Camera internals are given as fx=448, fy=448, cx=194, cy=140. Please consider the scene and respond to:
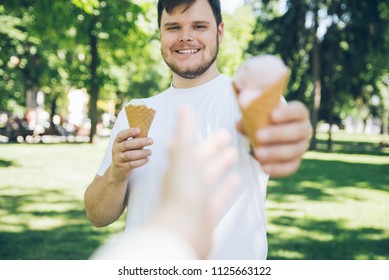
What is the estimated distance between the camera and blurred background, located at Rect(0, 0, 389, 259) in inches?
276

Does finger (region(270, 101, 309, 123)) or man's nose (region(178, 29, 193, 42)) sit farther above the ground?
man's nose (region(178, 29, 193, 42))

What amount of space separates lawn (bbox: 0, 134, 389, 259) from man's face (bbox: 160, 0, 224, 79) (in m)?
4.10

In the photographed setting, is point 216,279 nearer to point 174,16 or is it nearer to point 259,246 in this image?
point 259,246

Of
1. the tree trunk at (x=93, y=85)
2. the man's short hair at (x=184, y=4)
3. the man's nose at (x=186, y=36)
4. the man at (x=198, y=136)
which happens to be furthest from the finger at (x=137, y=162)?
the tree trunk at (x=93, y=85)

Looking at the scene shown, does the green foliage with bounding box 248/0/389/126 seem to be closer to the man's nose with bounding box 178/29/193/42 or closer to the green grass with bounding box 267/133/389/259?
the green grass with bounding box 267/133/389/259

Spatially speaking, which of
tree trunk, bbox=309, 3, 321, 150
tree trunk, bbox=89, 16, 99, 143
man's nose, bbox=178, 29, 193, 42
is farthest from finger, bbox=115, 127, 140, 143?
tree trunk, bbox=309, 3, 321, 150

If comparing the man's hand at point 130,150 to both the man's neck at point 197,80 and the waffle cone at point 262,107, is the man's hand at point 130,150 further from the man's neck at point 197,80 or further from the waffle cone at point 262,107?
the waffle cone at point 262,107

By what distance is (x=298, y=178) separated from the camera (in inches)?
551

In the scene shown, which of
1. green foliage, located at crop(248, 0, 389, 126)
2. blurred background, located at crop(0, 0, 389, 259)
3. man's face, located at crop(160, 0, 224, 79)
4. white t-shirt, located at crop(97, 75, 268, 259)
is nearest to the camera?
white t-shirt, located at crop(97, 75, 268, 259)

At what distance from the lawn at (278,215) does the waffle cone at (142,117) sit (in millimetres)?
3996

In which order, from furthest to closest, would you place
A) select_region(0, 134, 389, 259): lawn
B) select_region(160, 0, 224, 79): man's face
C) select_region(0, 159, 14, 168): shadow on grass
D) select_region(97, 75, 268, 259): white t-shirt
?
select_region(0, 159, 14, 168): shadow on grass, select_region(0, 134, 389, 259): lawn, select_region(160, 0, 224, 79): man's face, select_region(97, 75, 268, 259): white t-shirt

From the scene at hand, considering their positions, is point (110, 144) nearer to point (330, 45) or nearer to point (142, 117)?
point (142, 117)

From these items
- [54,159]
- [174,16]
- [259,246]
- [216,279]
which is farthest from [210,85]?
[54,159]

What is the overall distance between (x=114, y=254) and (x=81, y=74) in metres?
26.9
